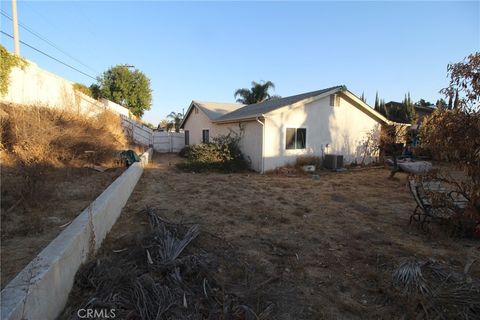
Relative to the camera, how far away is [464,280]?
2.93 metres

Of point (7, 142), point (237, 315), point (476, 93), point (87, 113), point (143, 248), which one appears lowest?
point (237, 315)

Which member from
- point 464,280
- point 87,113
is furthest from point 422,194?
point 87,113

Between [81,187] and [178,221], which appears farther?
[81,187]

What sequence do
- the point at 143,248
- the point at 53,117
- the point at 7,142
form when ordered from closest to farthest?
the point at 143,248 → the point at 7,142 → the point at 53,117

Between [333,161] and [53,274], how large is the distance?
12.7m

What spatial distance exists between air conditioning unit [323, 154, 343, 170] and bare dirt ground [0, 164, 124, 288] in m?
9.93

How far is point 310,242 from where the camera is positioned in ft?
14.6

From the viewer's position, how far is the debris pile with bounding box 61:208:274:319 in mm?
2479

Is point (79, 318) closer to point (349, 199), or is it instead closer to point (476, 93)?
point (476, 93)

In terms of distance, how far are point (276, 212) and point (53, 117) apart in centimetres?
850

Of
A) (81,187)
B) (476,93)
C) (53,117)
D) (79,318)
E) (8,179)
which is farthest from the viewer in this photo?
(53,117)

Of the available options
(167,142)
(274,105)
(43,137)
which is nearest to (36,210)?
(43,137)

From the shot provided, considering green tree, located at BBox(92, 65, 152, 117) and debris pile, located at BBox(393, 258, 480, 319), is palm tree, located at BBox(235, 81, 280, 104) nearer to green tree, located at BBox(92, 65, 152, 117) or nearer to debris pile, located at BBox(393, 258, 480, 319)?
green tree, located at BBox(92, 65, 152, 117)

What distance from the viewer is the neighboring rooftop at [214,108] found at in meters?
19.0
